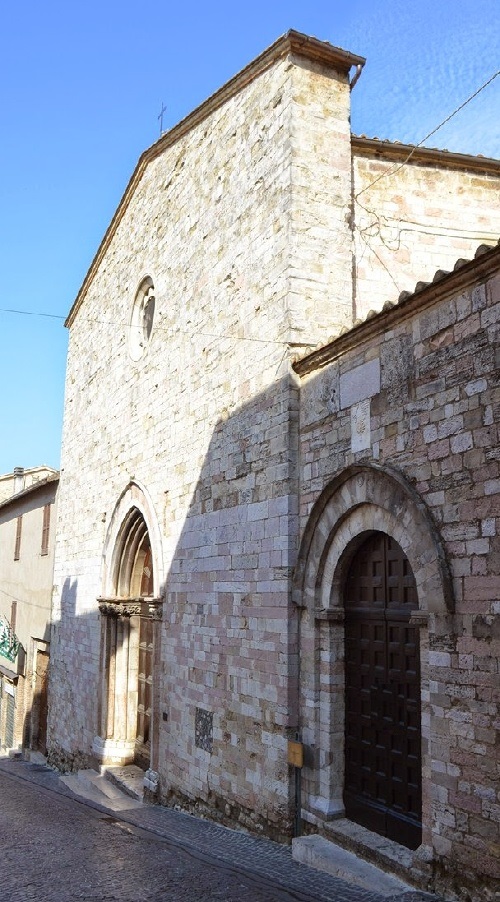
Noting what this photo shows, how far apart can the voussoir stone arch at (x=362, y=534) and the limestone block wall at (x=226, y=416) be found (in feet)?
1.05

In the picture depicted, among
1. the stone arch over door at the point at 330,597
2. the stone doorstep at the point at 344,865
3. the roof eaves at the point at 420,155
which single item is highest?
the roof eaves at the point at 420,155

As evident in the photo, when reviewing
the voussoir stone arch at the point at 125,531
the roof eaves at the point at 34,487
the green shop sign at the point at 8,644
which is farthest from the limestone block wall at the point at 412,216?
the green shop sign at the point at 8,644

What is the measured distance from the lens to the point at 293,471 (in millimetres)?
6695

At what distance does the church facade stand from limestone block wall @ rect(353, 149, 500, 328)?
0.08 feet

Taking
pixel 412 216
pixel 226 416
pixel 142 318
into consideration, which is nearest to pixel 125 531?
pixel 142 318

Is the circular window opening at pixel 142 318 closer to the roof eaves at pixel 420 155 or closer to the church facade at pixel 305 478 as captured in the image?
the church facade at pixel 305 478

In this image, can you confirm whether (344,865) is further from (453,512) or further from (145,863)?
(453,512)

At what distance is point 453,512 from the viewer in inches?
187

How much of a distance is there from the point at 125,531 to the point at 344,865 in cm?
649

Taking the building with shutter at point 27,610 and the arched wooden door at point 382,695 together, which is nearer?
the arched wooden door at point 382,695

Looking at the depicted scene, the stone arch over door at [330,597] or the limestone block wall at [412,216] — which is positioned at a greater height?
the limestone block wall at [412,216]

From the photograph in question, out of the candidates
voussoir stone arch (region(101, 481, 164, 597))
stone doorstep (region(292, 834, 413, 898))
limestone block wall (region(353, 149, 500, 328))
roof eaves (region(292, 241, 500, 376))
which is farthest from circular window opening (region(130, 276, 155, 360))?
stone doorstep (region(292, 834, 413, 898))

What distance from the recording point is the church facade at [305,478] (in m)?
4.71

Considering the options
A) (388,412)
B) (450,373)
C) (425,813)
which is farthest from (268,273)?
(425,813)
